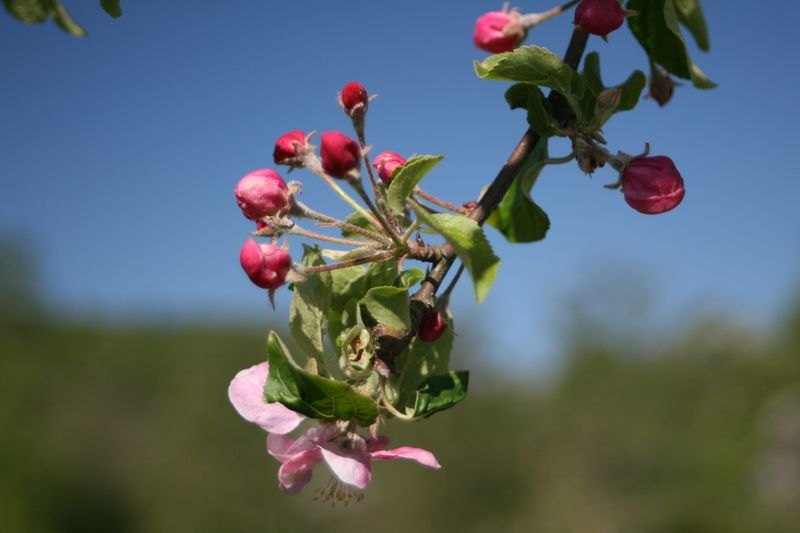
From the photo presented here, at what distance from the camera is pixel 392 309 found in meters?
0.94

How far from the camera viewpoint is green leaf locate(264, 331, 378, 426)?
919 mm

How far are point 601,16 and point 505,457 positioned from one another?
740 inches

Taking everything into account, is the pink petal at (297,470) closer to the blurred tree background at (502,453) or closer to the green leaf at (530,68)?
the green leaf at (530,68)

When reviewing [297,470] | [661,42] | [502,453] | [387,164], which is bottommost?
[502,453]

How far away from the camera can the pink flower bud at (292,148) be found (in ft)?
3.17

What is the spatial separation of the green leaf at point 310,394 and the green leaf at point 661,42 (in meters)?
0.68

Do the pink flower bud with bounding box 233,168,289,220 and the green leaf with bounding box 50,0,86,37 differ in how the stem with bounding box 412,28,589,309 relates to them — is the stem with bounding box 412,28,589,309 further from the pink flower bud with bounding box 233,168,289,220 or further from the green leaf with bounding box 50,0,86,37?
the green leaf with bounding box 50,0,86,37

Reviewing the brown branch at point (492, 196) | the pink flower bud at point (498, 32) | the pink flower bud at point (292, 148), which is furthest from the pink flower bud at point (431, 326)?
the pink flower bud at point (498, 32)

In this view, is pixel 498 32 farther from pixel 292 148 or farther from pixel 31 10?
pixel 31 10

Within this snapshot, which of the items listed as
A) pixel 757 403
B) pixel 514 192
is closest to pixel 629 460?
pixel 757 403

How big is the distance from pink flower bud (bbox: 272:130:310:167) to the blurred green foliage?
14.9m

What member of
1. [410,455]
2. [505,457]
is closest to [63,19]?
[410,455]

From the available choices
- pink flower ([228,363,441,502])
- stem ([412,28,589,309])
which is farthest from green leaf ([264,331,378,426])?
stem ([412,28,589,309])

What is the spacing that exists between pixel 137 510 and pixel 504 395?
30.8 feet
